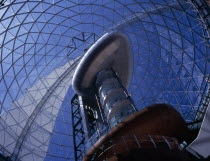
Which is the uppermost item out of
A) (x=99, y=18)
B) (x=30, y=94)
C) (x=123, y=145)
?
(x=99, y=18)

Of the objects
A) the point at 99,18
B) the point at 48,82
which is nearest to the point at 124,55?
the point at 99,18

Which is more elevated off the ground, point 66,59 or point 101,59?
point 66,59

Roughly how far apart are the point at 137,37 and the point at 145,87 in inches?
351

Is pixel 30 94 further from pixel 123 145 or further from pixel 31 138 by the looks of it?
pixel 123 145

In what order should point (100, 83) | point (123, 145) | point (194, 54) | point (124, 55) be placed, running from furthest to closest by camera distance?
point (194, 54), point (124, 55), point (100, 83), point (123, 145)

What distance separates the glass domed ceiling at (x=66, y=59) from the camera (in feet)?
95.7

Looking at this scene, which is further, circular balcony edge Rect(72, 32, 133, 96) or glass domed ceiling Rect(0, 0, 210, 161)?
glass domed ceiling Rect(0, 0, 210, 161)

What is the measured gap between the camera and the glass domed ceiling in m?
29.2

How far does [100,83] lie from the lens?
76.0 ft

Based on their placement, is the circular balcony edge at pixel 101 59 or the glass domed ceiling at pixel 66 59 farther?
the glass domed ceiling at pixel 66 59

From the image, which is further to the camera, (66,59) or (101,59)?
(66,59)

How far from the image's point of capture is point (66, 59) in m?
37.1

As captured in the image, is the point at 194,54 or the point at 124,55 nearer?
the point at 124,55

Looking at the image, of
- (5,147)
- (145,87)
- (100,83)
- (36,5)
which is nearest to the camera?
(100,83)
